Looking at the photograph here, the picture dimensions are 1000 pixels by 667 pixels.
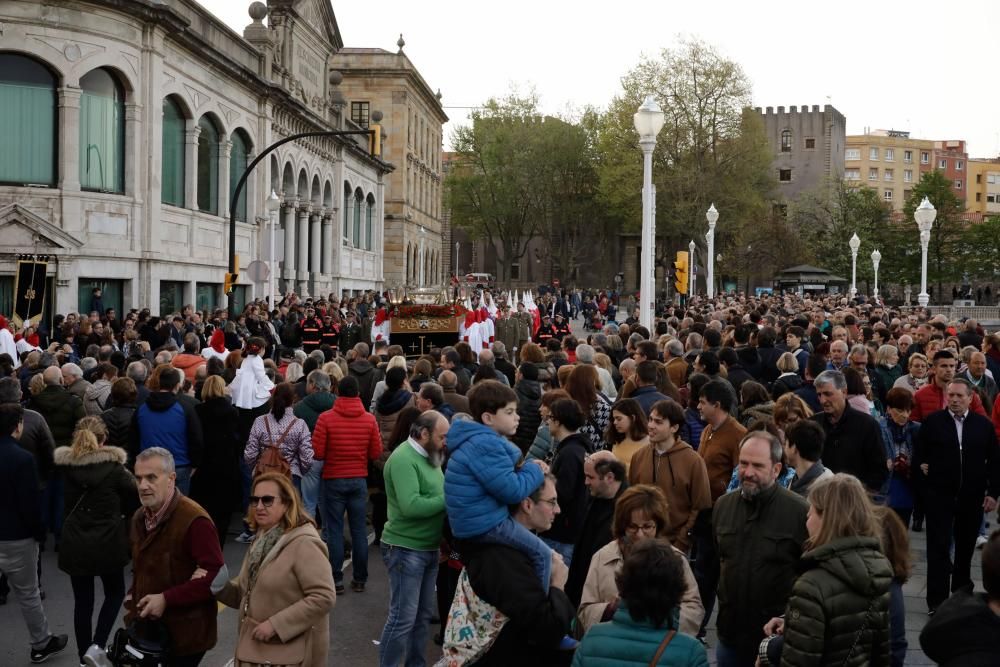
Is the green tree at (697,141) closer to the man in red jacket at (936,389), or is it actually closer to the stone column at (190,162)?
the stone column at (190,162)

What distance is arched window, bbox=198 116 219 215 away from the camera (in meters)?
32.5

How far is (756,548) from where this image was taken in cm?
536

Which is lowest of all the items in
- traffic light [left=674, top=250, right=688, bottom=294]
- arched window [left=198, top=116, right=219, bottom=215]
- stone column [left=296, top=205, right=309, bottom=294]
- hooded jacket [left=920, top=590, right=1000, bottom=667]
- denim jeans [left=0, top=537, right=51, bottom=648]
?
denim jeans [left=0, top=537, right=51, bottom=648]

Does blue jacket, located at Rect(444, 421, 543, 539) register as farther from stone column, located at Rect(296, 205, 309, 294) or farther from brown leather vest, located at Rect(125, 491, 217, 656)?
stone column, located at Rect(296, 205, 309, 294)

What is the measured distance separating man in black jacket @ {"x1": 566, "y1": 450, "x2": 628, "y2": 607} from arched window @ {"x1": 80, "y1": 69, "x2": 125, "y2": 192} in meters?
22.8

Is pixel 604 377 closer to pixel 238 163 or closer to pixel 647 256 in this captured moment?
pixel 647 256

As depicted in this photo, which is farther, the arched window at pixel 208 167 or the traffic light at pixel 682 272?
the arched window at pixel 208 167

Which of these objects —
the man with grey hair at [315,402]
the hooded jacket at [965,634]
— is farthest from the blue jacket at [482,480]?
the man with grey hair at [315,402]

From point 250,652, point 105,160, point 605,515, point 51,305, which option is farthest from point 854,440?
point 105,160

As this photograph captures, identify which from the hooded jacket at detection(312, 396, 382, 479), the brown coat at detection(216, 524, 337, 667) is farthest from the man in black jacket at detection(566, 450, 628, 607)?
the hooded jacket at detection(312, 396, 382, 479)

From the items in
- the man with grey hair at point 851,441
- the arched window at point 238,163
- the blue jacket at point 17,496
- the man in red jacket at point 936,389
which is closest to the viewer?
the blue jacket at point 17,496

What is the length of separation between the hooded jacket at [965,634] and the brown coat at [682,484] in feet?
9.72

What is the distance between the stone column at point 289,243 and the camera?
4244cm

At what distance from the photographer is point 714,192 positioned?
204ft
